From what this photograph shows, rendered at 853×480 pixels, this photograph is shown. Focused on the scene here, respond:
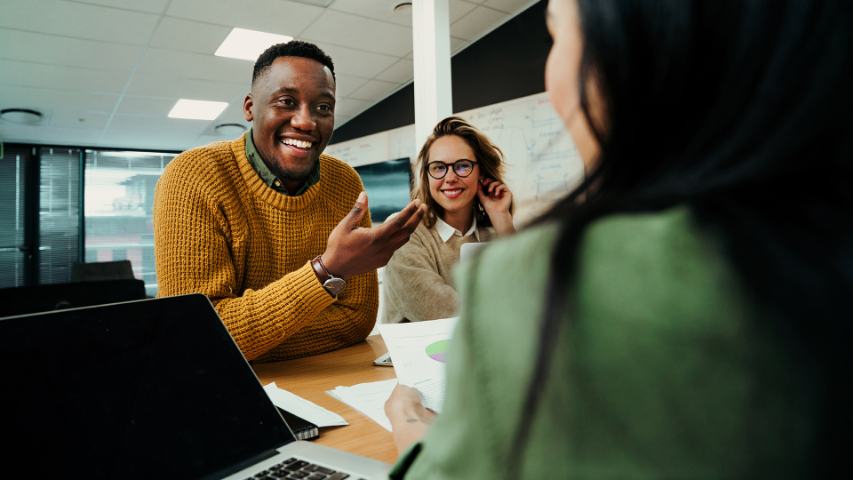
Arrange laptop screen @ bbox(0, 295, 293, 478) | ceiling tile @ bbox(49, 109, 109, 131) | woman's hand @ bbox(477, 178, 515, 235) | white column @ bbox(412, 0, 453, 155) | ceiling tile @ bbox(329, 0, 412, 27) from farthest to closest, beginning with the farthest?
ceiling tile @ bbox(49, 109, 109, 131) < ceiling tile @ bbox(329, 0, 412, 27) < white column @ bbox(412, 0, 453, 155) < woman's hand @ bbox(477, 178, 515, 235) < laptop screen @ bbox(0, 295, 293, 478)

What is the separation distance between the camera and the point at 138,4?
10.1 feet

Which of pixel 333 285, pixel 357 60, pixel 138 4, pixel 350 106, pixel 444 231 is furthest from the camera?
pixel 350 106

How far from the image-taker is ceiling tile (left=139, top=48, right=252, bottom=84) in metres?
3.82

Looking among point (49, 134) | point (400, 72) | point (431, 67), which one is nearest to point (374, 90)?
point (400, 72)

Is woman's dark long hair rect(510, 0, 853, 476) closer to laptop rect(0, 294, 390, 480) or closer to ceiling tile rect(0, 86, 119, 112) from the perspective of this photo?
laptop rect(0, 294, 390, 480)

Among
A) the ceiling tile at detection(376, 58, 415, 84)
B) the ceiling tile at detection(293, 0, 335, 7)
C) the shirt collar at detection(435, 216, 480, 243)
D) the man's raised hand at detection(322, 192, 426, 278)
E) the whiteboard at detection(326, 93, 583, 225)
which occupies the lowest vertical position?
the man's raised hand at detection(322, 192, 426, 278)

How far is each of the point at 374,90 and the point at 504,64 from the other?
1601mm


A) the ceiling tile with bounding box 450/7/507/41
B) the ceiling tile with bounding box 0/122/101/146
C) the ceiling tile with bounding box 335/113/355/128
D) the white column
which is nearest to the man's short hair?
the white column

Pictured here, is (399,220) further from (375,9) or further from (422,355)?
(375,9)

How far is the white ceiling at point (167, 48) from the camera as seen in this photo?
3.21 m

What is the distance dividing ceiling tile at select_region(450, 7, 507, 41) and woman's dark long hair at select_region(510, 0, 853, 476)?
3.65 m

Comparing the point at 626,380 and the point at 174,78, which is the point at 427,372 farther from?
the point at 174,78

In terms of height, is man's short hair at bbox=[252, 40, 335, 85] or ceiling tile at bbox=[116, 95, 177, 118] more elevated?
ceiling tile at bbox=[116, 95, 177, 118]

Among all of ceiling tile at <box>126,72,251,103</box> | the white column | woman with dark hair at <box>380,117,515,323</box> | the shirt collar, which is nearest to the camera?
woman with dark hair at <box>380,117,515,323</box>
